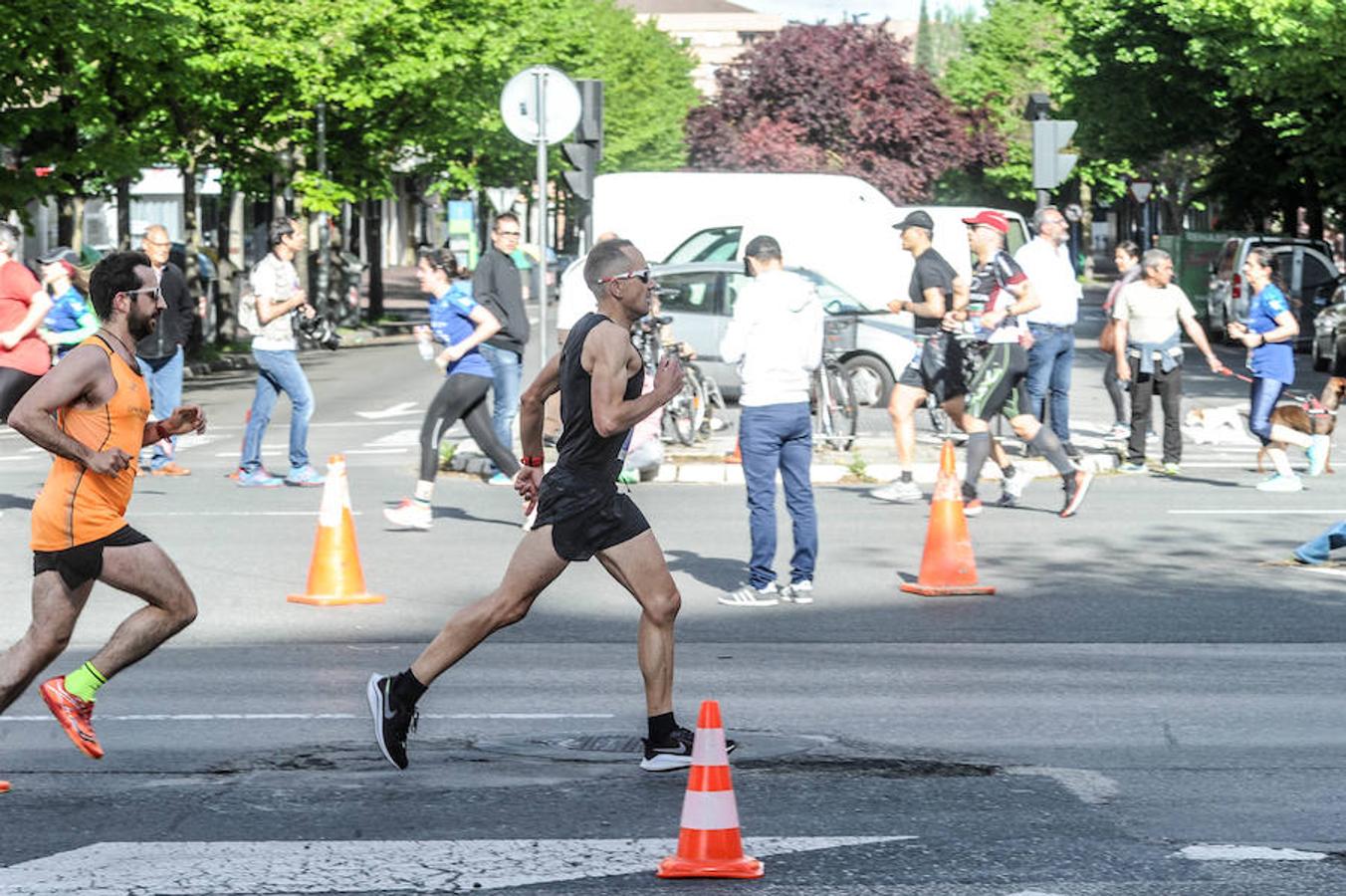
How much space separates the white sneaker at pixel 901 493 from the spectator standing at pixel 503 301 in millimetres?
2667

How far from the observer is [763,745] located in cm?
750

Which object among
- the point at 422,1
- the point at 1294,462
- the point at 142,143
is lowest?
the point at 1294,462

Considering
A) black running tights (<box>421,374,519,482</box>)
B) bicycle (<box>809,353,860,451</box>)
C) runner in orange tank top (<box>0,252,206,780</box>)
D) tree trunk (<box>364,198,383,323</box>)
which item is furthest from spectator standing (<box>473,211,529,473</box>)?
tree trunk (<box>364,198,383,323</box>)

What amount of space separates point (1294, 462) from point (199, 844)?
13911 millimetres

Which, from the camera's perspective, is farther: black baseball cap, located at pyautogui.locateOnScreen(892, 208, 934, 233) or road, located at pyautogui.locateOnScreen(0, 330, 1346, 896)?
black baseball cap, located at pyautogui.locateOnScreen(892, 208, 934, 233)

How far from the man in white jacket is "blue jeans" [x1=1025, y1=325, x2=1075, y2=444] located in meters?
5.18

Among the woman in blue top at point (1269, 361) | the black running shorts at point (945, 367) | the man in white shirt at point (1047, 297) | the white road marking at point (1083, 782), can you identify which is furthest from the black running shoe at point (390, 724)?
the woman in blue top at point (1269, 361)

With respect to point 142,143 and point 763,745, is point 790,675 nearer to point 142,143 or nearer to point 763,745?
point 763,745

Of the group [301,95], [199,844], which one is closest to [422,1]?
[301,95]

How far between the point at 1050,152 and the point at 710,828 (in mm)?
15418

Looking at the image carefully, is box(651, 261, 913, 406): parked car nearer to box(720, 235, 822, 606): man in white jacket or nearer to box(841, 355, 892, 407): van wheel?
box(841, 355, 892, 407): van wheel

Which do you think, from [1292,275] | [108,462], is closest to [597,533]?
[108,462]

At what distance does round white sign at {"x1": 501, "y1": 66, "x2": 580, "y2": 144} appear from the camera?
17703 mm

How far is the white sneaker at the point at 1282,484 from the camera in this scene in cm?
1612
